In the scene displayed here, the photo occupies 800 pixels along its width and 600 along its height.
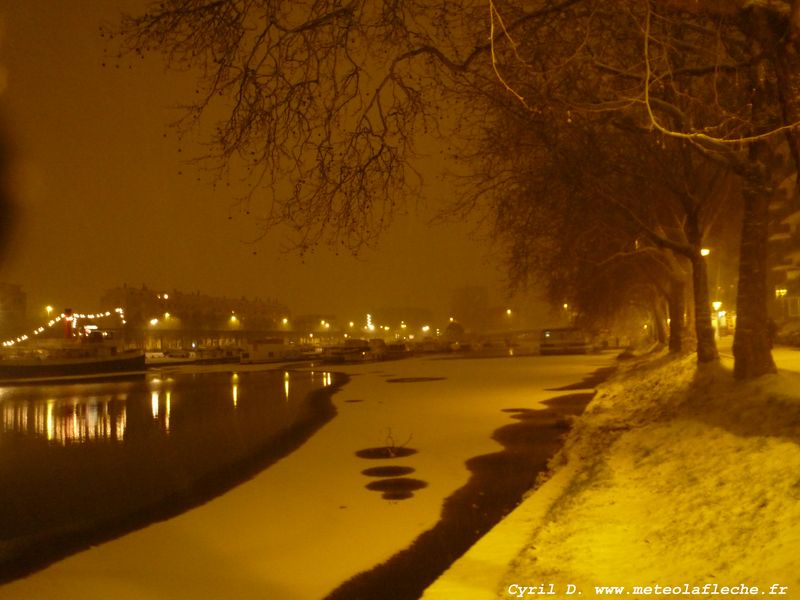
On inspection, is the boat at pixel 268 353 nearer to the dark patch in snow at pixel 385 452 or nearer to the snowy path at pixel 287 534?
the snowy path at pixel 287 534

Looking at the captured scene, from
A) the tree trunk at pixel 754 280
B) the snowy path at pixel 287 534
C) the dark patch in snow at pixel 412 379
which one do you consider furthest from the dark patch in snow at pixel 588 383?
the tree trunk at pixel 754 280

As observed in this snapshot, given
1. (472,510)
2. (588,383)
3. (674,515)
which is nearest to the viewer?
(674,515)

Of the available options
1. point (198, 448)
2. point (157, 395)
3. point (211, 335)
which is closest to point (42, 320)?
point (211, 335)

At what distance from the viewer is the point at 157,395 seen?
38719 mm

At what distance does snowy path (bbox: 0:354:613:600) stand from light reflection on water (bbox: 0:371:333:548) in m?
1.31

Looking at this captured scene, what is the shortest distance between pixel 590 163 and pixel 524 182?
1.43 m

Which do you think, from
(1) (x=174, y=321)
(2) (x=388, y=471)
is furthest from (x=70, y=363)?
(1) (x=174, y=321)

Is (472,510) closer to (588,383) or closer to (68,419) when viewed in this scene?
(68,419)

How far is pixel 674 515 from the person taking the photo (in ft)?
27.4

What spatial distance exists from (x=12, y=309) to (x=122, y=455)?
14776 centimetres

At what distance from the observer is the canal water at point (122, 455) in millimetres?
12164

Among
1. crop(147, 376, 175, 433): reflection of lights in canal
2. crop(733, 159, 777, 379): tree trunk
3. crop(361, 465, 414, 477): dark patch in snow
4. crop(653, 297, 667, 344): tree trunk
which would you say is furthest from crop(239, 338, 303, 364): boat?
crop(733, 159, 777, 379): tree trunk

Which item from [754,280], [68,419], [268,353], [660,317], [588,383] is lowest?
[68,419]

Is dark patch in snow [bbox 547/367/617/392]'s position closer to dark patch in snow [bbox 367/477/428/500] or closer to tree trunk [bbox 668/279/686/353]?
tree trunk [bbox 668/279/686/353]
